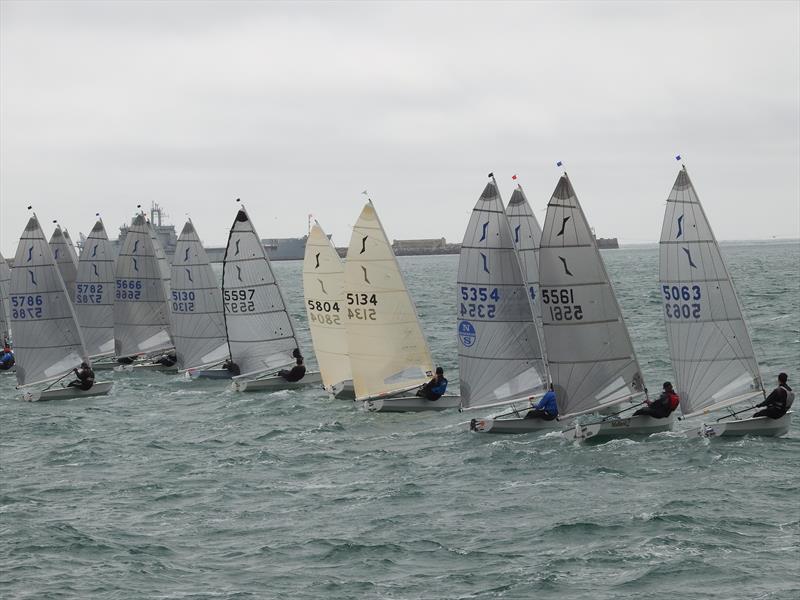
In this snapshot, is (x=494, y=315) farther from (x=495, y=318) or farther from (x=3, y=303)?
(x=3, y=303)

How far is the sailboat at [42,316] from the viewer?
135 ft

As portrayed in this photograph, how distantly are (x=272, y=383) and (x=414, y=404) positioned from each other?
8200mm

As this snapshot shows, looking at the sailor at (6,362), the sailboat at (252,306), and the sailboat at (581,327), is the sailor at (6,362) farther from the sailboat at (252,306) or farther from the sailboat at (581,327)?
the sailboat at (581,327)

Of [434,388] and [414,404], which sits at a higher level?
[434,388]

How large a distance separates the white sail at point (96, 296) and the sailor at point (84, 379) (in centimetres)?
1130

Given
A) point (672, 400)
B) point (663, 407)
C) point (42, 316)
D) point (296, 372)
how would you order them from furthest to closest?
point (42, 316), point (296, 372), point (672, 400), point (663, 407)

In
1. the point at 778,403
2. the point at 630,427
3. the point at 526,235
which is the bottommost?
the point at 630,427

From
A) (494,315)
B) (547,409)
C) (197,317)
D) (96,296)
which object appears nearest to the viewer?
(547,409)

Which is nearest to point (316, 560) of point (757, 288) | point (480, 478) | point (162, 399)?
point (480, 478)

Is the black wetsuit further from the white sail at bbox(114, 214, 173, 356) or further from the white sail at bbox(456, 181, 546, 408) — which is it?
the white sail at bbox(114, 214, 173, 356)

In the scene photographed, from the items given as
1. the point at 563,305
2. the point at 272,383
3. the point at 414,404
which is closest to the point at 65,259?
the point at 272,383

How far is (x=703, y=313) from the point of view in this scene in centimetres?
2906

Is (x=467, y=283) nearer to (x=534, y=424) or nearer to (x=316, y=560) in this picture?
(x=534, y=424)

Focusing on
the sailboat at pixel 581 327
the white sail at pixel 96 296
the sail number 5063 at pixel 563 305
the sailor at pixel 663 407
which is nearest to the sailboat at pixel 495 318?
the sail number 5063 at pixel 563 305
